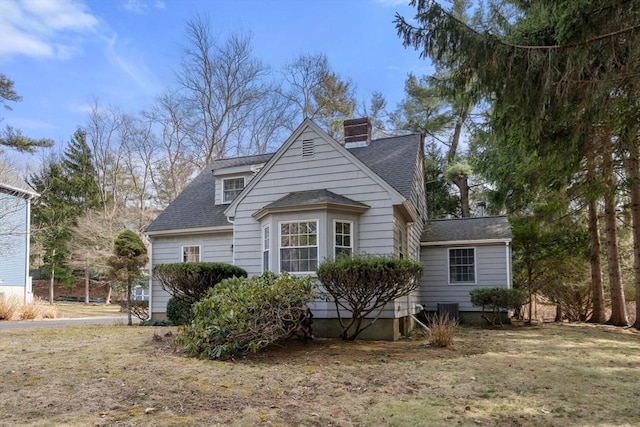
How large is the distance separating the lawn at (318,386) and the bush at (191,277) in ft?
6.93

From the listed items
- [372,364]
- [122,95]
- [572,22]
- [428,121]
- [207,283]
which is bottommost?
[372,364]

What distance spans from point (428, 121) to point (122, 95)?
17898 millimetres

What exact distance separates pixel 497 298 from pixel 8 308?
15.7 meters

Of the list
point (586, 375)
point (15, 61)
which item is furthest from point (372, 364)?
point (15, 61)

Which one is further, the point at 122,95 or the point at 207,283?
the point at 122,95

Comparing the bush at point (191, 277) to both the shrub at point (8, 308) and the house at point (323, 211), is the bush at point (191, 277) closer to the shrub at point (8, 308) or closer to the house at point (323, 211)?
the house at point (323, 211)

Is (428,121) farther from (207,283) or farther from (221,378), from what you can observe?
(221,378)

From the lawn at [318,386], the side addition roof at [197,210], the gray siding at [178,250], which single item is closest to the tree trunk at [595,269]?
the lawn at [318,386]

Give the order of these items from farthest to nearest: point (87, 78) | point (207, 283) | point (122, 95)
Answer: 1. point (122, 95)
2. point (87, 78)
3. point (207, 283)

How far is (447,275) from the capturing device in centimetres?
1475

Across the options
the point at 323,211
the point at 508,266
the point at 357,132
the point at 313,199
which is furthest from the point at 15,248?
the point at 508,266

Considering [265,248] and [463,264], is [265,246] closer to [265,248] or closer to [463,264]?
[265,248]

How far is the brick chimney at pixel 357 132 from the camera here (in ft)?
45.0

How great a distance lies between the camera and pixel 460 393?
17.2 ft
